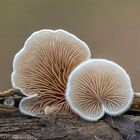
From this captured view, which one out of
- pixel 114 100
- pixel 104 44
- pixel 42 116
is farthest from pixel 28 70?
pixel 104 44

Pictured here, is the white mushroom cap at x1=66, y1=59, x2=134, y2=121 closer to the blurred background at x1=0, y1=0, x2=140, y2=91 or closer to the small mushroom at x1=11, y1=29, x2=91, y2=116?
the small mushroom at x1=11, y1=29, x2=91, y2=116

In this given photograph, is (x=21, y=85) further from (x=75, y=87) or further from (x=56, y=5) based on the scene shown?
(x=56, y=5)

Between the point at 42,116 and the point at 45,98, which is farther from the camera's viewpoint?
the point at 45,98

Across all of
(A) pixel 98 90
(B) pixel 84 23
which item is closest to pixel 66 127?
(A) pixel 98 90

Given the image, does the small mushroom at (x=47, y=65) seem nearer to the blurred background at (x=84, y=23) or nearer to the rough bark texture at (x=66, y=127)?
the rough bark texture at (x=66, y=127)

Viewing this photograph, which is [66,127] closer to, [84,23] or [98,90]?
[98,90]

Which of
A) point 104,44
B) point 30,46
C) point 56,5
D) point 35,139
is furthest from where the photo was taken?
point 56,5
